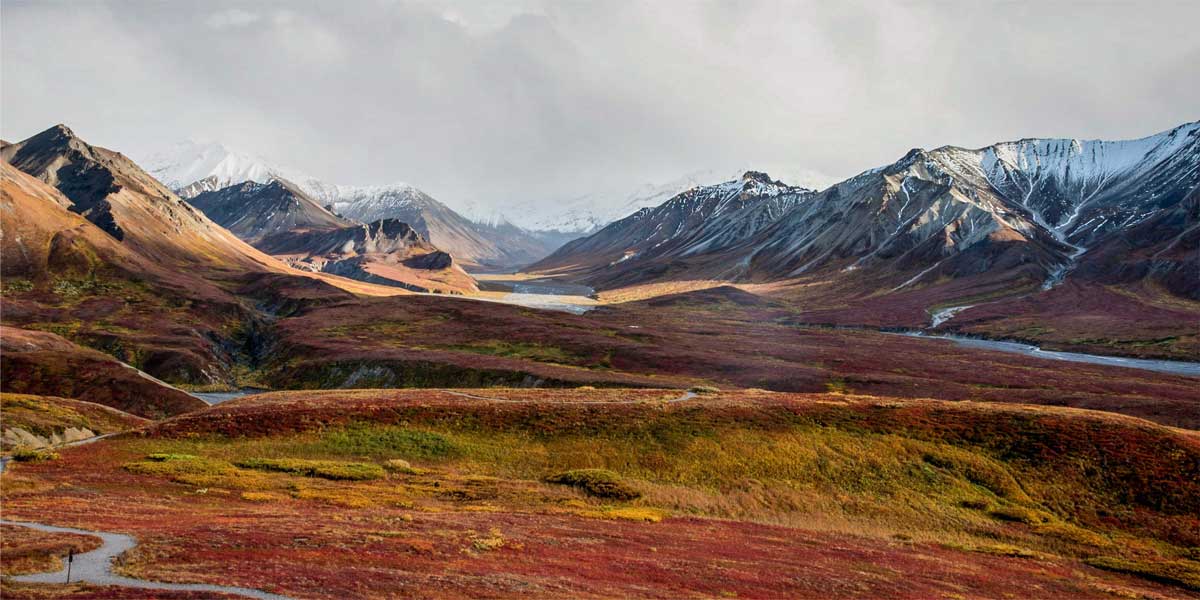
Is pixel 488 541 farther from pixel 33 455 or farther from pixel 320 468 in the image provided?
pixel 33 455

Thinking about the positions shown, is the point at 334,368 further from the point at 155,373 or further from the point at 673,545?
the point at 673,545

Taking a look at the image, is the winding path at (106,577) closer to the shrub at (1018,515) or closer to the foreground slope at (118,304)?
the shrub at (1018,515)

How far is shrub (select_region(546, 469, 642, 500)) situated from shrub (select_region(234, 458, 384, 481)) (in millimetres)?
12882

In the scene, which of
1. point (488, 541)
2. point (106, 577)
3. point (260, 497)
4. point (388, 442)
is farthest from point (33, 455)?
point (488, 541)

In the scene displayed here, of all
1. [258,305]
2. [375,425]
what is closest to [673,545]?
[375,425]

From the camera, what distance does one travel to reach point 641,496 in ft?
157

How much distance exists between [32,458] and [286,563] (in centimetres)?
3486

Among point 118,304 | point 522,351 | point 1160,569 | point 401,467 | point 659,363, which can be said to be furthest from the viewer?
point 118,304

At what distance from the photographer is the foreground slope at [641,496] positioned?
30875mm

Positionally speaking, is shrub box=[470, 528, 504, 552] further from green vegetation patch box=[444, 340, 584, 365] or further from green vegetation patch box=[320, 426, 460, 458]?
green vegetation patch box=[444, 340, 584, 365]

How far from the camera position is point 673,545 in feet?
121

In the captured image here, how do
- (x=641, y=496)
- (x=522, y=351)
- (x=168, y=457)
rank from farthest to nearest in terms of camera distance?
(x=522, y=351)
(x=168, y=457)
(x=641, y=496)

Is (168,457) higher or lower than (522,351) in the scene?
lower

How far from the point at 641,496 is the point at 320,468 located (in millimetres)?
22962
